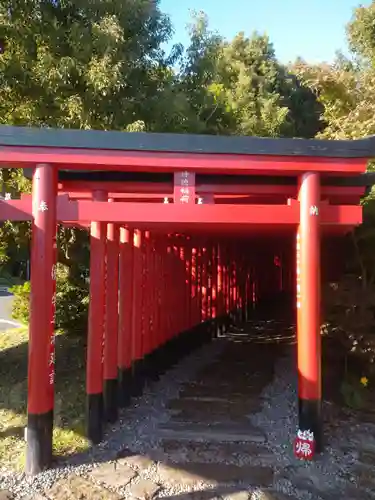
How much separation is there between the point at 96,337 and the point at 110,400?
107cm

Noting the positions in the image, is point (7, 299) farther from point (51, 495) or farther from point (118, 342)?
point (51, 495)

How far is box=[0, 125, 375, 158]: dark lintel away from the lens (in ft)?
16.6

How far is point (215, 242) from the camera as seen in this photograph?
12273mm

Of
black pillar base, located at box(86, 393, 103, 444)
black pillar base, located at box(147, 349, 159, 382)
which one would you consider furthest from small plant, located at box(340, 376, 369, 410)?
black pillar base, located at box(86, 393, 103, 444)

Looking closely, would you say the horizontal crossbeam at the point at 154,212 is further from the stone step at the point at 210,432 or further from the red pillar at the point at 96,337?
the stone step at the point at 210,432

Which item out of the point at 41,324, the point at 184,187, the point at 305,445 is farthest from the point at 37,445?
the point at 184,187

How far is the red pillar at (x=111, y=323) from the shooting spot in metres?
6.19

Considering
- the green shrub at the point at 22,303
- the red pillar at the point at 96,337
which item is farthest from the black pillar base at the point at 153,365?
the green shrub at the point at 22,303

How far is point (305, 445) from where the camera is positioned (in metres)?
5.31

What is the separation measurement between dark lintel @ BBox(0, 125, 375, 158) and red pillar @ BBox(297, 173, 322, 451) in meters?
0.35

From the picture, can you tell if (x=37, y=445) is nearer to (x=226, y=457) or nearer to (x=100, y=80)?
(x=226, y=457)

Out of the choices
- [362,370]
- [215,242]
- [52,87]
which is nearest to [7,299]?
[215,242]

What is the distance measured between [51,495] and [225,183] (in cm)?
371

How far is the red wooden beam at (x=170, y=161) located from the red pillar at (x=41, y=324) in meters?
0.17
